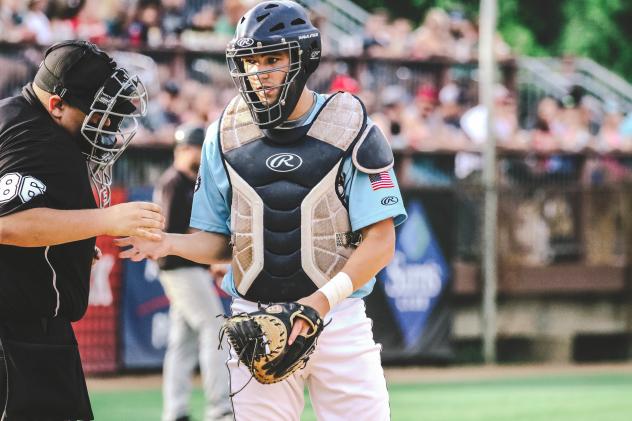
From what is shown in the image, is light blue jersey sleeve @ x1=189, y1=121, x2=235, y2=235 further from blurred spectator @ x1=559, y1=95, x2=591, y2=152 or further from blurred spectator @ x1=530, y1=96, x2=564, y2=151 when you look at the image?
blurred spectator @ x1=530, y1=96, x2=564, y2=151

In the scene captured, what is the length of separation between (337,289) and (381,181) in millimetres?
514

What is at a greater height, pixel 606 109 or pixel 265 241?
pixel 606 109

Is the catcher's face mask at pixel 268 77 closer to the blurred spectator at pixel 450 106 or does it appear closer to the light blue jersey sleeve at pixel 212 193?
the light blue jersey sleeve at pixel 212 193

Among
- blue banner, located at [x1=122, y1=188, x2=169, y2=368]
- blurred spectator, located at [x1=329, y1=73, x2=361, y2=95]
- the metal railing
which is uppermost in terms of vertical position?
the metal railing

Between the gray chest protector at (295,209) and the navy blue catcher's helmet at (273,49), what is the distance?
16 centimetres

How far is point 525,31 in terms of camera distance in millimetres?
25359

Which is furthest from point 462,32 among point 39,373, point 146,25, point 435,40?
point 39,373

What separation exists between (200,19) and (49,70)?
39.6ft

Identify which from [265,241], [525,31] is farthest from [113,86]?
[525,31]

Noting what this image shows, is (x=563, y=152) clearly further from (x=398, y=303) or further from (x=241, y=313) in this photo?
(x=241, y=313)

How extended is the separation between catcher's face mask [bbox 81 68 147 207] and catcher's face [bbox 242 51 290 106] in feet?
1.55

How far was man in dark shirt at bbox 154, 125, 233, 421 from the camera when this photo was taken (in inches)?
365

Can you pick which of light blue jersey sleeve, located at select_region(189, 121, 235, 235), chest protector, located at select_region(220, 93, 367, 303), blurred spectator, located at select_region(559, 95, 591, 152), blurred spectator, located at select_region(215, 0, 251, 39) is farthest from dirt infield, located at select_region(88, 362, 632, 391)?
chest protector, located at select_region(220, 93, 367, 303)

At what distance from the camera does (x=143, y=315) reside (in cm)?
1317
